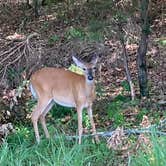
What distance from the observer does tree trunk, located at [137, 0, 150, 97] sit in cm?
963

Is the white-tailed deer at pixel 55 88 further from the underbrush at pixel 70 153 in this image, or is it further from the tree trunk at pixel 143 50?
the tree trunk at pixel 143 50

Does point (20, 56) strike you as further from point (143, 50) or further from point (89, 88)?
point (143, 50)

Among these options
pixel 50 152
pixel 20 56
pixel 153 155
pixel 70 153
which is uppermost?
pixel 20 56

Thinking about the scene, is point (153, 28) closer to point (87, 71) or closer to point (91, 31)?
point (91, 31)

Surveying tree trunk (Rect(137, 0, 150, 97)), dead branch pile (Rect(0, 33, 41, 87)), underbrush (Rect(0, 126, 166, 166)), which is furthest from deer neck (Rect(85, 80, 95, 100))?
tree trunk (Rect(137, 0, 150, 97))

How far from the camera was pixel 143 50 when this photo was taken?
9852 millimetres

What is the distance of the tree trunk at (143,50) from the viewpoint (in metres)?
9.63

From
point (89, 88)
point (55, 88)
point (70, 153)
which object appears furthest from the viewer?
point (55, 88)

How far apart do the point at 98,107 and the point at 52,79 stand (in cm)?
150

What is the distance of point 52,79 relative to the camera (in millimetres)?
8477

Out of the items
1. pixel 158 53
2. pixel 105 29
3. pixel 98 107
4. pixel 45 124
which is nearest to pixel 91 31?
pixel 105 29

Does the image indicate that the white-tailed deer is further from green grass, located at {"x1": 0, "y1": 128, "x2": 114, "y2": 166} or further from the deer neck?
green grass, located at {"x1": 0, "y1": 128, "x2": 114, "y2": 166}

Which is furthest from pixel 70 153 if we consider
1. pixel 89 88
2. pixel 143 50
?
pixel 143 50

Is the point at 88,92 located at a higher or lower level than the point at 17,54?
lower
